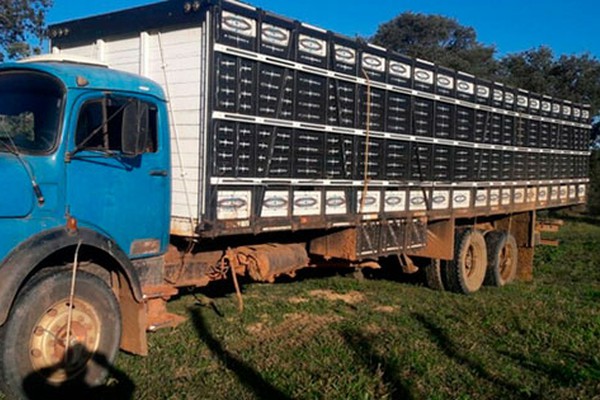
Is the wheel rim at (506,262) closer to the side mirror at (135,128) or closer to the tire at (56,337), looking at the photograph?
the side mirror at (135,128)

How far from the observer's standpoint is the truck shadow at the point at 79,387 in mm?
4535

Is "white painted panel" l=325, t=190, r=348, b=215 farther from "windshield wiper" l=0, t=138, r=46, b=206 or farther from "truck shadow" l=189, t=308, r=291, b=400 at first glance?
"windshield wiper" l=0, t=138, r=46, b=206

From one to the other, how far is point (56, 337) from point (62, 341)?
53mm

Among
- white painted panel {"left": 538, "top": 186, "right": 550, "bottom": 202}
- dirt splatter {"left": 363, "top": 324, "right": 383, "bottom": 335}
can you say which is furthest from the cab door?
white painted panel {"left": 538, "top": 186, "right": 550, "bottom": 202}

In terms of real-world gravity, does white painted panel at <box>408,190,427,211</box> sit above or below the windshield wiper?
below

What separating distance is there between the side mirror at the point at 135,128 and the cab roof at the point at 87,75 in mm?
173

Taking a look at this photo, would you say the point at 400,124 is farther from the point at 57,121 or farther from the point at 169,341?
the point at 57,121

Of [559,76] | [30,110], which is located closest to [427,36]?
[559,76]

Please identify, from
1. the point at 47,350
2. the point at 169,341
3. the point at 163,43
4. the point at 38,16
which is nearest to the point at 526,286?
the point at 169,341

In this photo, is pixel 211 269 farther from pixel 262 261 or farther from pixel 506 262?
pixel 506 262

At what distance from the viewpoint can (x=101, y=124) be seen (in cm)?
507

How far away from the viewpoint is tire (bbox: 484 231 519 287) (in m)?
10.8

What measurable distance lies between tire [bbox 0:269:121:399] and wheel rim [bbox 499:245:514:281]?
8.01m

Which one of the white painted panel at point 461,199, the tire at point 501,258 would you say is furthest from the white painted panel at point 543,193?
the white painted panel at point 461,199
